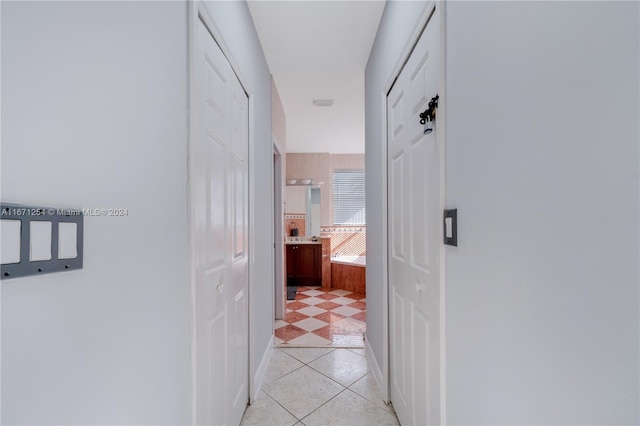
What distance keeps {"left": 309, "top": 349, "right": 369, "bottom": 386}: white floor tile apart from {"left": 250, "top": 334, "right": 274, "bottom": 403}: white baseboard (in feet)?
1.22

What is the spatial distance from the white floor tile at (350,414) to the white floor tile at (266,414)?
0.40ft

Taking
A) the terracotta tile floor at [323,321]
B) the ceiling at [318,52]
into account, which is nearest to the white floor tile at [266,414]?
the terracotta tile floor at [323,321]

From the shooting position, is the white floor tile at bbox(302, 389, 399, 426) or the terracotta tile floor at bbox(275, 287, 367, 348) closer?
the white floor tile at bbox(302, 389, 399, 426)

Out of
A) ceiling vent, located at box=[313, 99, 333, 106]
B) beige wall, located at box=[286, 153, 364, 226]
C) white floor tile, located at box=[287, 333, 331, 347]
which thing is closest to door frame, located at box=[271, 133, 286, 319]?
white floor tile, located at box=[287, 333, 331, 347]

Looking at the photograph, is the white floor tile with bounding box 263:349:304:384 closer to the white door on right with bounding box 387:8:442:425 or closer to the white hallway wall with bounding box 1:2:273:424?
the white door on right with bounding box 387:8:442:425

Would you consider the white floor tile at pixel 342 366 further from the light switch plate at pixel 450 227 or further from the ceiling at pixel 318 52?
the ceiling at pixel 318 52

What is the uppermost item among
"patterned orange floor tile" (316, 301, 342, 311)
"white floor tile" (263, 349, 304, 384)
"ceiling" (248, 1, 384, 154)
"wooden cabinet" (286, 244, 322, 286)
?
"ceiling" (248, 1, 384, 154)

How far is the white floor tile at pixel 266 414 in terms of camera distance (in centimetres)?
167

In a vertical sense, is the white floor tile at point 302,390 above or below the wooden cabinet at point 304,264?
below

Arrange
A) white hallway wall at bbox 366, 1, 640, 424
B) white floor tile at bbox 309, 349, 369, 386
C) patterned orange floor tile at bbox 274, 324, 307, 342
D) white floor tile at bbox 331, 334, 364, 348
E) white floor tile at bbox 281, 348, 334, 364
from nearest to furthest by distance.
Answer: white hallway wall at bbox 366, 1, 640, 424 → white floor tile at bbox 309, 349, 369, 386 → white floor tile at bbox 281, 348, 334, 364 → white floor tile at bbox 331, 334, 364, 348 → patterned orange floor tile at bbox 274, 324, 307, 342

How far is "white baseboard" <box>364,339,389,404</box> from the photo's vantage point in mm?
1853

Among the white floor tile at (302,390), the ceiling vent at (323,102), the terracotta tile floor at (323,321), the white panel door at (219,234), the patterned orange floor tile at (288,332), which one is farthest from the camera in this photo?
the ceiling vent at (323,102)

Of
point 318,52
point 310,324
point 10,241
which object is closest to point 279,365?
point 310,324

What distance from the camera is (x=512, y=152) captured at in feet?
2.10
